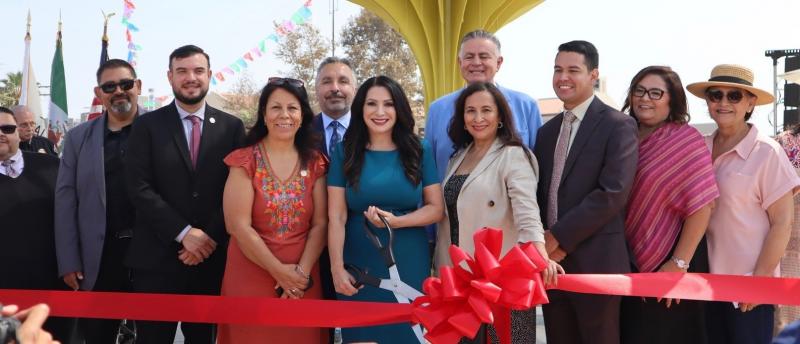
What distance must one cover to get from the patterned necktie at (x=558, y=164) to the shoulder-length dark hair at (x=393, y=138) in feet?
2.43

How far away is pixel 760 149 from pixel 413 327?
2.18 m

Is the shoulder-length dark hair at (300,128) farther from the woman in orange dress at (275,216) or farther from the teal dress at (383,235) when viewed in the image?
the teal dress at (383,235)

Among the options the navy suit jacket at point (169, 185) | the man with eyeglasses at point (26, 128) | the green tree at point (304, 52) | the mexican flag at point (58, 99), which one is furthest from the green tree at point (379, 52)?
the navy suit jacket at point (169, 185)

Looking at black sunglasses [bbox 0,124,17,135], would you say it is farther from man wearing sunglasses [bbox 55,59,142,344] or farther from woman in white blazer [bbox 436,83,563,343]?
woman in white blazer [bbox 436,83,563,343]

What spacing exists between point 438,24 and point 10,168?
894cm

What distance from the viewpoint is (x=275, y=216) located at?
12.6 ft

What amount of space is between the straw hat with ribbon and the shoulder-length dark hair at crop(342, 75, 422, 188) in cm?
173

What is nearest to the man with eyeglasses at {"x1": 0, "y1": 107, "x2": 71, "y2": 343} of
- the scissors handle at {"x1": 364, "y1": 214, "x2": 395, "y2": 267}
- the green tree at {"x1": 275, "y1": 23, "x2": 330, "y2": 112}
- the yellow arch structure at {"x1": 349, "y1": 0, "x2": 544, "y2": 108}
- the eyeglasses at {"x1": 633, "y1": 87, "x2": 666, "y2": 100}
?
the scissors handle at {"x1": 364, "y1": 214, "x2": 395, "y2": 267}

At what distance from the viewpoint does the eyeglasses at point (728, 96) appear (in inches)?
157

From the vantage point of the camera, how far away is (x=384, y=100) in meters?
3.93

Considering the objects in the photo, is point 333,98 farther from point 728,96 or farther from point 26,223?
point 728,96

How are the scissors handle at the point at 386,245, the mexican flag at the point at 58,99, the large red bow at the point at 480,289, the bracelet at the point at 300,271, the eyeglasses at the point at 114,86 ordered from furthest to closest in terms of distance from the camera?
the mexican flag at the point at 58,99
the eyeglasses at the point at 114,86
the bracelet at the point at 300,271
the scissors handle at the point at 386,245
the large red bow at the point at 480,289

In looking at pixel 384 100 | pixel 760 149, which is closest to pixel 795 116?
pixel 760 149

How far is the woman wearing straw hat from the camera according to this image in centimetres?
381
